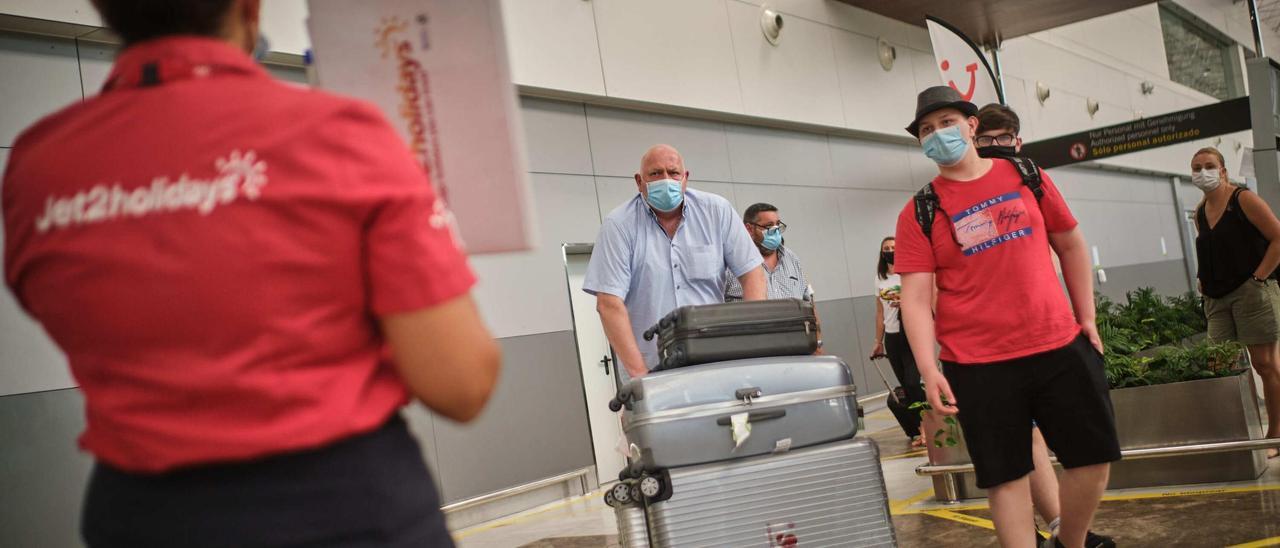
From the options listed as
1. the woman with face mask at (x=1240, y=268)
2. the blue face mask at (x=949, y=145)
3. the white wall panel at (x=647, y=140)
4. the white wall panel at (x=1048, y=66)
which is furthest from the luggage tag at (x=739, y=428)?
the white wall panel at (x=1048, y=66)

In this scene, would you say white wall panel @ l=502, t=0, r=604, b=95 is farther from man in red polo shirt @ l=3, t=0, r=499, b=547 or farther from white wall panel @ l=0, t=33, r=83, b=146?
man in red polo shirt @ l=3, t=0, r=499, b=547

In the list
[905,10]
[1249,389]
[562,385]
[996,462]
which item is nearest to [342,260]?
[996,462]

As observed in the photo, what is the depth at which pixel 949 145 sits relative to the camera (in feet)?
12.0

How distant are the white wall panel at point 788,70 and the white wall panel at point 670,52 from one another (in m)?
0.27

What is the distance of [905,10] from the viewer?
50.5ft

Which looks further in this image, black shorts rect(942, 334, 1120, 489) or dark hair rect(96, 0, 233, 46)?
black shorts rect(942, 334, 1120, 489)

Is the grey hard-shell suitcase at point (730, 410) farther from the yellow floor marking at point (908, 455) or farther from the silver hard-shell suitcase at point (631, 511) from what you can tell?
the yellow floor marking at point (908, 455)

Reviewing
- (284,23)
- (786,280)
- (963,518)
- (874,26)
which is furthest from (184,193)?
(874,26)

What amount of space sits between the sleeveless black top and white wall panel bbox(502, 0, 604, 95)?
18.9ft

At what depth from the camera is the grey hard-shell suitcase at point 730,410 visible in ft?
9.86

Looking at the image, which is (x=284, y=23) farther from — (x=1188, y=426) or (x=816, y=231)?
(x=816, y=231)

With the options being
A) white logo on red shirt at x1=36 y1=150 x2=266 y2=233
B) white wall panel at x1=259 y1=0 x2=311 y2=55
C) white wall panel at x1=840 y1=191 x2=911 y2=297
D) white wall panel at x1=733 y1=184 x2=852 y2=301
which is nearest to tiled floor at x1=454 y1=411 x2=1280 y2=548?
white wall panel at x1=259 y1=0 x2=311 y2=55

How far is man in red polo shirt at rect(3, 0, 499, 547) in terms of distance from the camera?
1079 millimetres

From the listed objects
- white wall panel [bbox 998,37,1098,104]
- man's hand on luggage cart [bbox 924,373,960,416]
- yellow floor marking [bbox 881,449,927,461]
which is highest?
white wall panel [bbox 998,37,1098,104]
